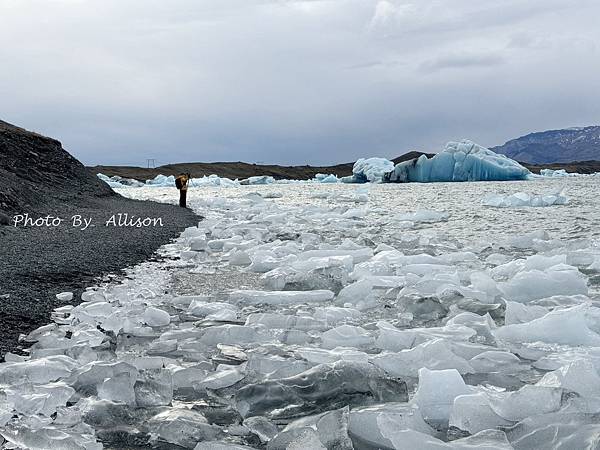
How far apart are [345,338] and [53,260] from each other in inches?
153

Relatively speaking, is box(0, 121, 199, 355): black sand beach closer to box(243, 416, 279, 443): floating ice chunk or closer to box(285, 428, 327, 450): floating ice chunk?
box(243, 416, 279, 443): floating ice chunk

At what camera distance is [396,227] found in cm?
1234

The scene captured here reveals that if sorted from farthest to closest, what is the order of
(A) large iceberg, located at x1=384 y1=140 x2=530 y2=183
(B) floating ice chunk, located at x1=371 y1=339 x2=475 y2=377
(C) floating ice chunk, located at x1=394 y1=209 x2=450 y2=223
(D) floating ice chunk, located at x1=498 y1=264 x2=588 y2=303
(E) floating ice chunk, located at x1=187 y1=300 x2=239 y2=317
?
1. (A) large iceberg, located at x1=384 y1=140 x2=530 y2=183
2. (C) floating ice chunk, located at x1=394 y1=209 x2=450 y2=223
3. (D) floating ice chunk, located at x1=498 y1=264 x2=588 y2=303
4. (E) floating ice chunk, located at x1=187 y1=300 x2=239 y2=317
5. (B) floating ice chunk, located at x1=371 y1=339 x2=475 y2=377

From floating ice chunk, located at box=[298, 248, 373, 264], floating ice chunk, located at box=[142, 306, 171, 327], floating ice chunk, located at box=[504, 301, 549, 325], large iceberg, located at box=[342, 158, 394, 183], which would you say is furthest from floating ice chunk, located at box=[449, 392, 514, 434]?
large iceberg, located at box=[342, 158, 394, 183]

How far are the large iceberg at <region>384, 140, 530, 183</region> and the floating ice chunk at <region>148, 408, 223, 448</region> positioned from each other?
A: 4501 centimetres

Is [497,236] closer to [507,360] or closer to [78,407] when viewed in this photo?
[507,360]

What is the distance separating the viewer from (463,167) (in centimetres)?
4625

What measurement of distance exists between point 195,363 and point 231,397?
0.59m

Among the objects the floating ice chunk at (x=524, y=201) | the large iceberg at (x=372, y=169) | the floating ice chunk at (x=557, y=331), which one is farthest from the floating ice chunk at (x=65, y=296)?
the large iceberg at (x=372, y=169)

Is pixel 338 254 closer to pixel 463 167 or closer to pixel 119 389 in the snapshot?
pixel 119 389

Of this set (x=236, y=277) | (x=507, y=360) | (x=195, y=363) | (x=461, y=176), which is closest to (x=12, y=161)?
(x=236, y=277)

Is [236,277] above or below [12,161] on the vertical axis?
below

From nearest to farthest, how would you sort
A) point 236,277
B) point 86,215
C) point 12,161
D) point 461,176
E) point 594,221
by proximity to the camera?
point 236,277, point 86,215, point 594,221, point 12,161, point 461,176

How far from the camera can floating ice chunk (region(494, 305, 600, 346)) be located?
334cm
